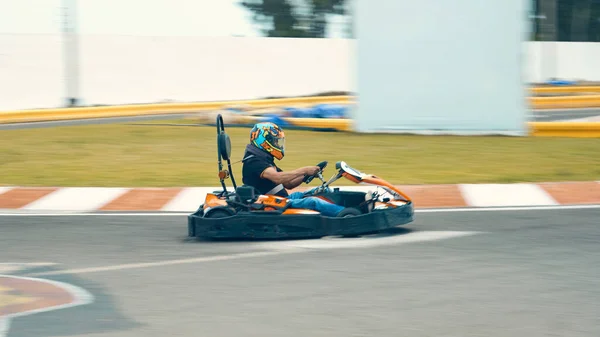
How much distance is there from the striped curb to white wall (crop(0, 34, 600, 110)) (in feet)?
51.1

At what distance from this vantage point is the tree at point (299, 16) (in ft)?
144

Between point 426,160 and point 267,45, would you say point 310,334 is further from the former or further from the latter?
point 267,45

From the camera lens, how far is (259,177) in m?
8.36

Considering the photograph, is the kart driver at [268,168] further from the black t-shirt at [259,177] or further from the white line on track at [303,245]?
the white line on track at [303,245]

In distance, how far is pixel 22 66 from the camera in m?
26.0

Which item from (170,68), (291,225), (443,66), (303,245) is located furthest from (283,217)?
(170,68)

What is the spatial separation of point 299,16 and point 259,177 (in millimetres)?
37445

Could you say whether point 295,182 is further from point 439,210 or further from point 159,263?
point 439,210

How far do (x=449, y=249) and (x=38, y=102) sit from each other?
20.9 m

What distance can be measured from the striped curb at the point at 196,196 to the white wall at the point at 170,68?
15582 mm

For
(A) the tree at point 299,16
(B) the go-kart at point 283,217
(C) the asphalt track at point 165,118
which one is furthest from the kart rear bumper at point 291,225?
(A) the tree at point 299,16

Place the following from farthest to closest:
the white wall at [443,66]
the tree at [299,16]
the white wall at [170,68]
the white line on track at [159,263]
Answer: the tree at [299,16] → the white wall at [170,68] → the white wall at [443,66] → the white line on track at [159,263]

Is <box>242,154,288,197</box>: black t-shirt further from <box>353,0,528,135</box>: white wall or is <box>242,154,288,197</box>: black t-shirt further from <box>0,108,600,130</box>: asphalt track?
<box>0,108,600,130</box>: asphalt track

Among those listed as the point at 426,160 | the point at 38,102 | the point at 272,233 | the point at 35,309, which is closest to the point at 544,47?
the point at 38,102
